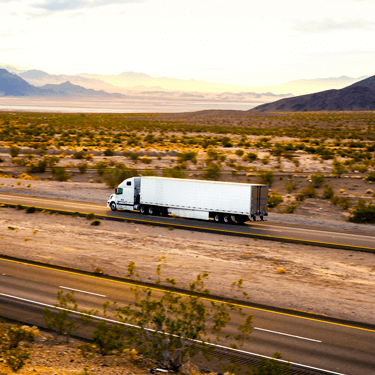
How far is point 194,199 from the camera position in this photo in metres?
35.5

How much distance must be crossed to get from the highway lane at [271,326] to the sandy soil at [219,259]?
1.82m

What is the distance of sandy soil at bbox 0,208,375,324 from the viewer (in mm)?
19922

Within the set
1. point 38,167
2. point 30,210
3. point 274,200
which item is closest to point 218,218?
point 274,200

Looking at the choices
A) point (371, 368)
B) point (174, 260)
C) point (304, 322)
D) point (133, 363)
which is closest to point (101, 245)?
point (174, 260)

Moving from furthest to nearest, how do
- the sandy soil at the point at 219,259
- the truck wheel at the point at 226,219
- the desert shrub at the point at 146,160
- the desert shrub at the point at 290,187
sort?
the desert shrub at the point at 146,160 < the desert shrub at the point at 290,187 < the truck wheel at the point at 226,219 < the sandy soil at the point at 219,259

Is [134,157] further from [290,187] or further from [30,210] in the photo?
[30,210]

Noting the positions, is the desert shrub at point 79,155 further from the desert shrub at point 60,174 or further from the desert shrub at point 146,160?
the desert shrub at point 60,174

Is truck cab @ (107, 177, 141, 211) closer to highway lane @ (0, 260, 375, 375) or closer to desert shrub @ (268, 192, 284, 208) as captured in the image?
desert shrub @ (268, 192, 284, 208)

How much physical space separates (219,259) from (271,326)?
384 inches

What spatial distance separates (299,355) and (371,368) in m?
1.95

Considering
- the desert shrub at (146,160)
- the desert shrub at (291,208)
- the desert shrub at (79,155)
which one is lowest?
the desert shrub at (291,208)

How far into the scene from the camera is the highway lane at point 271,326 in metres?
13.4

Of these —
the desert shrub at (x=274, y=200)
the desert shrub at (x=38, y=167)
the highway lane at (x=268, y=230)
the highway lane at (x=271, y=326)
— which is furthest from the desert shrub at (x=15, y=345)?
the desert shrub at (x=38, y=167)

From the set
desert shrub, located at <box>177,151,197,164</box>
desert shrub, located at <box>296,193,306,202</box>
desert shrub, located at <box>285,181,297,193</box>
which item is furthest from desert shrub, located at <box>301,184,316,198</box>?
desert shrub, located at <box>177,151,197,164</box>
